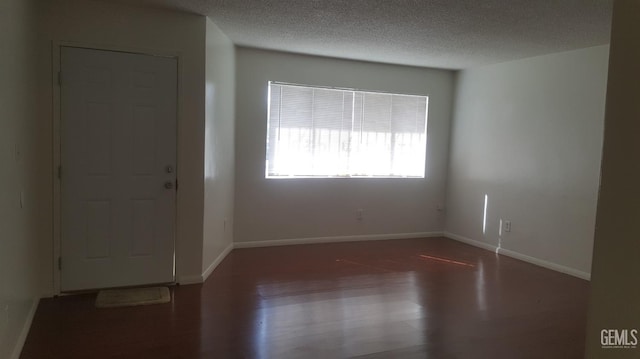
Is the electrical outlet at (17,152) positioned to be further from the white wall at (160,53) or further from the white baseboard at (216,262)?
the white baseboard at (216,262)

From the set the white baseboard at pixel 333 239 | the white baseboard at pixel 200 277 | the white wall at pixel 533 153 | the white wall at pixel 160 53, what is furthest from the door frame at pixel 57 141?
the white wall at pixel 533 153

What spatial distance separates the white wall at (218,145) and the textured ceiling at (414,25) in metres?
0.27

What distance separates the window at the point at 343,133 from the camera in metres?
5.65

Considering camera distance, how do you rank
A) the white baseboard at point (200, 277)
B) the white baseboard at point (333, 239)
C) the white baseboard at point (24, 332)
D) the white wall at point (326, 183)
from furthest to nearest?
the white baseboard at point (333, 239), the white wall at point (326, 183), the white baseboard at point (200, 277), the white baseboard at point (24, 332)

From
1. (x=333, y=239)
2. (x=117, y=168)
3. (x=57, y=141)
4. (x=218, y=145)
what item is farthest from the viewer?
(x=333, y=239)

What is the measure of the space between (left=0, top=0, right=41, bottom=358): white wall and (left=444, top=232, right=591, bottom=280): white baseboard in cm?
470

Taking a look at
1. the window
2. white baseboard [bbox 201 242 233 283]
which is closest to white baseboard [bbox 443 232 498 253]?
the window

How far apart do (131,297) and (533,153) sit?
182 inches

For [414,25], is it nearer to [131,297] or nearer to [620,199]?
[620,199]

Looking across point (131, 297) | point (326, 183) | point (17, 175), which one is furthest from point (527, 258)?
point (17, 175)

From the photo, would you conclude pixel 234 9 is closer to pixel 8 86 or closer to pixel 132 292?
pixel 8 86

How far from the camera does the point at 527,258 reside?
5.34 meters

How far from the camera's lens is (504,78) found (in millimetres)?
5684

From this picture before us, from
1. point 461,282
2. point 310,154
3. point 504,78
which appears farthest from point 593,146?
point 310,154
